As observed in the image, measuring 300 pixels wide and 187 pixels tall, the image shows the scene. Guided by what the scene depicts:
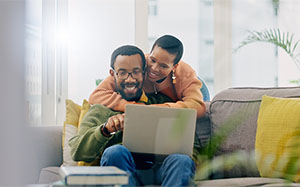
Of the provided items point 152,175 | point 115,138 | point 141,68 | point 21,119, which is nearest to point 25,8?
point 21,119

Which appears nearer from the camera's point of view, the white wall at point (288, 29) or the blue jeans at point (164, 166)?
the blue jeans at point (164, 166)

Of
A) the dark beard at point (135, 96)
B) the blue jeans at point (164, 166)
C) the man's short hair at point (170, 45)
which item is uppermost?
the man's short hair at point (170, 45)

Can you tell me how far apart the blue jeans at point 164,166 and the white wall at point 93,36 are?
55.3 inches

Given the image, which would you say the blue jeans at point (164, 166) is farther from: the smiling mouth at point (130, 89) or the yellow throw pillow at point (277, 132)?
the smiling mouth at point (130, 89)

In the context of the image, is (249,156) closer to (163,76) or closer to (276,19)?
(163,76)

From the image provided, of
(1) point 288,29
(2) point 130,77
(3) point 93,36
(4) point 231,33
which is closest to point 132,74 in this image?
(2) point 130,77

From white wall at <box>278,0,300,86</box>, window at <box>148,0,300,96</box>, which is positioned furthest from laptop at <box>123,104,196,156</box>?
white wall at <box>278,0,300,86</box>

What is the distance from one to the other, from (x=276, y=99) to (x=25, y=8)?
1.22 m

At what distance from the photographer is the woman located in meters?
1.57

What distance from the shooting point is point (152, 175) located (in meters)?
1.17

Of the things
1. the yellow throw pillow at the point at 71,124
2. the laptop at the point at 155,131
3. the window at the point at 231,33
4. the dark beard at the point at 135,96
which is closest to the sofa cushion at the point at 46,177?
the laptop at the point at 155,131

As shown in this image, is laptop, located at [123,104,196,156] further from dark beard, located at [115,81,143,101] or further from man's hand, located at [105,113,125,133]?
dark beard, located at [115,81,143,101]

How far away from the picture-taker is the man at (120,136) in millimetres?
1171

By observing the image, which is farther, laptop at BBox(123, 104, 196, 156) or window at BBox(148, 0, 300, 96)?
window at BBox(148, 0, 300, 96)
